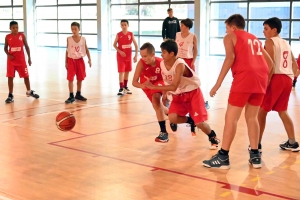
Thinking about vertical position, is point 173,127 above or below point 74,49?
below

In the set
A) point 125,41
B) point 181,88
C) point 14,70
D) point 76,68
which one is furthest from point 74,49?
point 181,88

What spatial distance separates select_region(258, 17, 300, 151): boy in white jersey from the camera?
17.9ft

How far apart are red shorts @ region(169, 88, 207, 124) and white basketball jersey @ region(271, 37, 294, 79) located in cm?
92


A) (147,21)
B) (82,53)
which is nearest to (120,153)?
(82,53)

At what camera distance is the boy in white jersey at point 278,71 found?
5457 millimetres

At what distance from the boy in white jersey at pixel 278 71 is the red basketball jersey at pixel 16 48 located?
19.2 ft

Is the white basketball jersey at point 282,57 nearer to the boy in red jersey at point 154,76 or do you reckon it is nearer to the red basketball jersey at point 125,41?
the boy in red jersey at point 154,76

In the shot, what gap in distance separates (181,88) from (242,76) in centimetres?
101

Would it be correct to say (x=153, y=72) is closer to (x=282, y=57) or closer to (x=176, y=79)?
(x=176, y=79)

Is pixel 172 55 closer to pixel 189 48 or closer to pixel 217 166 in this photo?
pixel 217 166

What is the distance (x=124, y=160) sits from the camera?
17.8ft

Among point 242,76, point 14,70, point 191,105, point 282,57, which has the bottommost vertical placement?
point 191,105

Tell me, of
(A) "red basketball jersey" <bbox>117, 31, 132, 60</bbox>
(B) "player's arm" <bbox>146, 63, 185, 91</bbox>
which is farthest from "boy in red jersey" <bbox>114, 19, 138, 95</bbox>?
(B) "player's arm" <bbox>146, 63, 185, 91</bbox>

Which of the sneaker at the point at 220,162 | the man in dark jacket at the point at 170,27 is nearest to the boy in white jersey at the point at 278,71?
the sneaker at the point at 220,162
